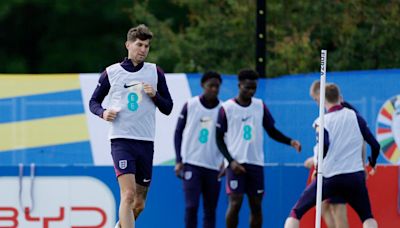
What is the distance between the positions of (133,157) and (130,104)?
51 cm

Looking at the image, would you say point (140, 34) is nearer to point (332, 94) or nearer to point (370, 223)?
point (332, 94)

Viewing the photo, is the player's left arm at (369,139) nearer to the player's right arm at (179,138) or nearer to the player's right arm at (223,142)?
the player's right arm at (223,142)

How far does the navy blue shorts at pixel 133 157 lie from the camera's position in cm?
1464

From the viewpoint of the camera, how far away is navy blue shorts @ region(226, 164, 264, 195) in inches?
711

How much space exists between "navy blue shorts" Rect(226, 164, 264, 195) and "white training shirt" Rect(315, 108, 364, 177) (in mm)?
1646

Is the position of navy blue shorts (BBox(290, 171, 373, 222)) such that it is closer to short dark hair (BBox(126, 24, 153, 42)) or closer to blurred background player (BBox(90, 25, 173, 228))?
blurred background player (BBox(90, 25, 173, 228))

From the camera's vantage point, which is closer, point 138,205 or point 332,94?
point 138,205

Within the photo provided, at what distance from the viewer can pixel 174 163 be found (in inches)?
784

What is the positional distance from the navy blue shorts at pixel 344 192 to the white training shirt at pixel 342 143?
7 centimetres

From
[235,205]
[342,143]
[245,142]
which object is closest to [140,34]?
[342,143]

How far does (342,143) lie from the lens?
1655 centimetres

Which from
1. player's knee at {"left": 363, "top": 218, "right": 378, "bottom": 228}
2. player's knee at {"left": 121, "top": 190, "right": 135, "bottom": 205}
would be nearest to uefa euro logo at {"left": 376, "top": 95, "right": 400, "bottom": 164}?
player's knee at {"left": 363, "top": 218, "right": 378, "bottom": 228}

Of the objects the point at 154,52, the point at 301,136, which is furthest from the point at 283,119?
the point at 154,52

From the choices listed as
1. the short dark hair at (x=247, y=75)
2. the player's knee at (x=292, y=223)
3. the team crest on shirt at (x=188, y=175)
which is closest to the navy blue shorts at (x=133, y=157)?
the player's knee at (x=292, y=223)
